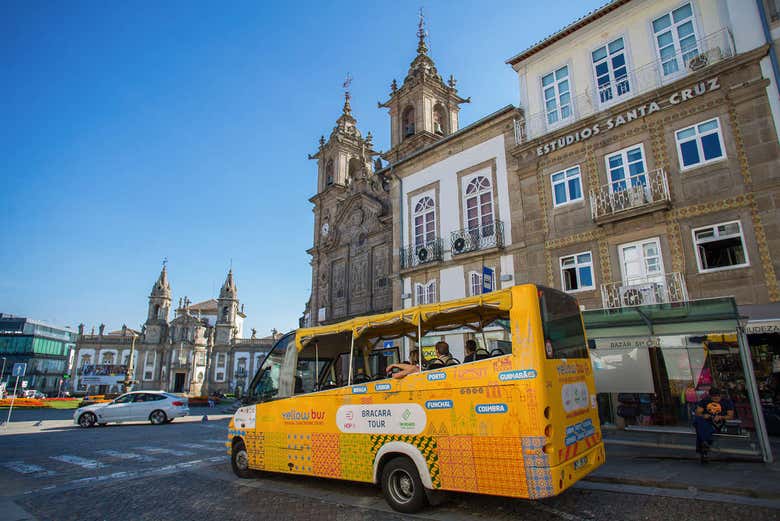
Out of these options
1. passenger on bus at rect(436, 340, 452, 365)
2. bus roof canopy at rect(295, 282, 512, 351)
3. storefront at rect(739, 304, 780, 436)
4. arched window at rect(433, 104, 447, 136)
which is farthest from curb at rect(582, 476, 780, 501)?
arched window at rect(433, 104, 447, 136)

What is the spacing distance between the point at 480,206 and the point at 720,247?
354 inches

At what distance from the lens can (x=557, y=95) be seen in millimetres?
17344

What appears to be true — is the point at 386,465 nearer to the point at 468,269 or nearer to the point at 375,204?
the point at 468,269

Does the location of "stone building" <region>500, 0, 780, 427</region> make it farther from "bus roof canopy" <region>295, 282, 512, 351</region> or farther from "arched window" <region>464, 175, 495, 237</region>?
"bus roof canopy" <region>295, 282, 512, 351</region>

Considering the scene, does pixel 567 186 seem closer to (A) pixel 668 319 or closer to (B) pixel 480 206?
(B) pixel 480 206

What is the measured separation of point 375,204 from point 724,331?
2272cm

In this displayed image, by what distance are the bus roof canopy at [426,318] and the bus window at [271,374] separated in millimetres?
494

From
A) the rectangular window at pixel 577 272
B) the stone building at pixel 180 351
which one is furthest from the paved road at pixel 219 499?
the stone building at pixel 180 351

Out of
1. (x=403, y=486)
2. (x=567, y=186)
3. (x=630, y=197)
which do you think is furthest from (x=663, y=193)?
(x=403, y=486)

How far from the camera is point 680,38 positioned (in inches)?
568

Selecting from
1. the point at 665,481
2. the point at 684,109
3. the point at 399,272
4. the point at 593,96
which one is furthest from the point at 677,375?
the point at 399,272

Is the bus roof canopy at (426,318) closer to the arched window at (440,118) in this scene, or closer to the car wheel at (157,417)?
the car wheel at (157,417)

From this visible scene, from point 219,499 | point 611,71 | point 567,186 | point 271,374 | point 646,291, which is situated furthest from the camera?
point 567,186

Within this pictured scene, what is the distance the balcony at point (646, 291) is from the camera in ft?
42.7
